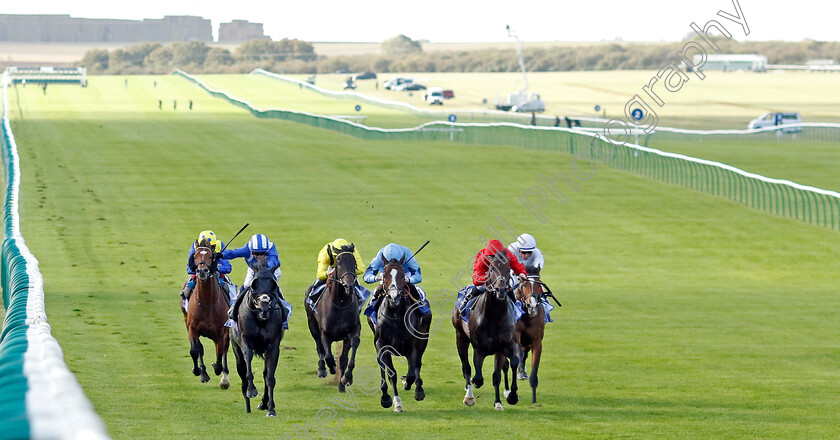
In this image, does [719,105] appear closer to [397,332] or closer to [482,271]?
[482,271]

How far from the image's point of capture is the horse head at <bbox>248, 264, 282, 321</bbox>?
40.5 ft

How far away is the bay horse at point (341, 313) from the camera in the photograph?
42.9 feet

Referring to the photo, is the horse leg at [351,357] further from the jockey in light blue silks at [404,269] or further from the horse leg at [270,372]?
the horse leg at [270,372]

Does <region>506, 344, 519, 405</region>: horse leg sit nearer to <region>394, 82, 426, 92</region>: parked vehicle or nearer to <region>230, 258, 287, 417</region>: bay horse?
<region>230, 258, 287, 417</region>: bay horse

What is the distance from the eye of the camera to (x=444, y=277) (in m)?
25.6

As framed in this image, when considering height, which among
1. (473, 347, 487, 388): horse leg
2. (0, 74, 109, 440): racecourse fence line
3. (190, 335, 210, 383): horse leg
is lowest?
(190, 335, 210, 383): horse leg

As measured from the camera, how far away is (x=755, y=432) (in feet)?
42.0

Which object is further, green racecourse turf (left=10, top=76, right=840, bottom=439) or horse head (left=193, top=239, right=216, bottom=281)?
horse head (left=193, top=239, right=216, bottom=281)

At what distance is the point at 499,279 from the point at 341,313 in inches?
84.8

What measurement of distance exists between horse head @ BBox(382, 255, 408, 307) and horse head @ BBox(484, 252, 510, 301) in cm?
86

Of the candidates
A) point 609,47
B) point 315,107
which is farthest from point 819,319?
point 609,47

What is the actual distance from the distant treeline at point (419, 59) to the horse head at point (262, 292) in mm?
138306

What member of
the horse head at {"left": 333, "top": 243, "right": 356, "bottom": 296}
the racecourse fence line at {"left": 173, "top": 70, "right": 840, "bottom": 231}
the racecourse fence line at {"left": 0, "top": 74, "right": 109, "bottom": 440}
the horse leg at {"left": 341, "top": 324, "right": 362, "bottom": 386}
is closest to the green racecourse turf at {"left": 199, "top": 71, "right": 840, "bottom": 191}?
the racecourse fence line at {"left": 173, "top": 70, "right": 840, "bottom": 231}

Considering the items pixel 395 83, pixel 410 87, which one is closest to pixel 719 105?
pixel 410 87
